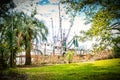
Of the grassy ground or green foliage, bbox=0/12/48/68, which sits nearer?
the grassy ground

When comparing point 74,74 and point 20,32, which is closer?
point 74,74

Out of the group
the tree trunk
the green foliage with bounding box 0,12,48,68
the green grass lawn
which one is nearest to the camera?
the green grass lawn

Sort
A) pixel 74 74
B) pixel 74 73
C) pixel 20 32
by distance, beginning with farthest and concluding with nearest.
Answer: pixel 20 32 < pixel 74 73 < pixel 74 74

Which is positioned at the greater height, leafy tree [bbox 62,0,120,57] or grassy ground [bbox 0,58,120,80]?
leafy tree [bbox 62,0,120,57]

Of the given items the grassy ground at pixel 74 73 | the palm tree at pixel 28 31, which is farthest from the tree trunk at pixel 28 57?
the grassy ground at pixel 74 73

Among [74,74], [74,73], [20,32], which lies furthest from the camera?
[20,32]

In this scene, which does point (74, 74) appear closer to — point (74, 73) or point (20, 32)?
point (74, 73)

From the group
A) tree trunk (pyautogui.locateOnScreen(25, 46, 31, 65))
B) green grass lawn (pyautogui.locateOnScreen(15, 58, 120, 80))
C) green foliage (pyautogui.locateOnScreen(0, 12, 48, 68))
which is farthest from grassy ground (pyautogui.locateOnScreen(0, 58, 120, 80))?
tree trunk (pyautogui.locateOnScreen(25, 46, 31, 65))

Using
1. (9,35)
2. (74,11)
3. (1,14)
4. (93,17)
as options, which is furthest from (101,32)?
(9,35)

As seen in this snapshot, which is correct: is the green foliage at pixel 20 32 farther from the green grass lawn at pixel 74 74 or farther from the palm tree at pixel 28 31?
the green grass lawn at pixel 74 74

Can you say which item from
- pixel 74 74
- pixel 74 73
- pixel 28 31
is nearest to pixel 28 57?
pixel 28 31

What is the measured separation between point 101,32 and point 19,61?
8.84 meters

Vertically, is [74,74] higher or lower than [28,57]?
lower

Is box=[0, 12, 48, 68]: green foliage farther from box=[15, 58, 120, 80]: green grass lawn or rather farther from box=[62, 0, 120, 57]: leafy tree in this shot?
box=[62, 0, 120, 57]: leafy tree
